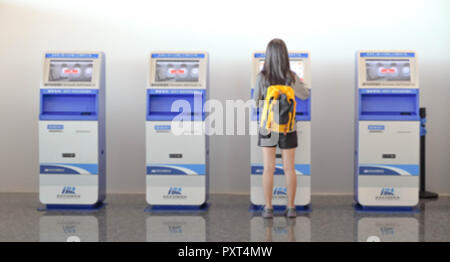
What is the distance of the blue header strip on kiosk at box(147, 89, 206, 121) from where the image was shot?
553 centimetres

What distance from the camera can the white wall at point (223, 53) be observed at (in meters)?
6.47

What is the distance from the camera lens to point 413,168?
5.57m

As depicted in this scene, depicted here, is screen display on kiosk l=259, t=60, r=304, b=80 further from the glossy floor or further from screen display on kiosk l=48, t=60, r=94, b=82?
screen display on kiosk l=48, t=60, r=94, b=82

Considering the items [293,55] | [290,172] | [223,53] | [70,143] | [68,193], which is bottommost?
[68,193]

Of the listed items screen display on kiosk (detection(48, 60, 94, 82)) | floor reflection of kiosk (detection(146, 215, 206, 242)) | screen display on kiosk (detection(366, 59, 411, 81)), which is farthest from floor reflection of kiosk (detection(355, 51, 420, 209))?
screen display on kiosk (detection(48, 60, 94, 82))

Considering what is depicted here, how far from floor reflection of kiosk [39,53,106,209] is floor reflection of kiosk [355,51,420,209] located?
2.70 meters

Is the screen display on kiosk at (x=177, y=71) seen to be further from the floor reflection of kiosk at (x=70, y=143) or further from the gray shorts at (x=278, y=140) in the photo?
the gray shorts at (x=278, y=140)

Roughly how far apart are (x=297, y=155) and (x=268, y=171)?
0.50 metres

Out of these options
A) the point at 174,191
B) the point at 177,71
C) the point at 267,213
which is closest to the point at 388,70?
the point at 267,213

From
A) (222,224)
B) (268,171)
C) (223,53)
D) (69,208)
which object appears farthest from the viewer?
(223,53)

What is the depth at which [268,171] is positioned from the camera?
525 centimetres

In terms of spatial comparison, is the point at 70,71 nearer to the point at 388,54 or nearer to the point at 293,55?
the point at 293,55

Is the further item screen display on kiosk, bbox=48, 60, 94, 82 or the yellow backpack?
screen display on kiosk, bbox=48, 60, 94, 82

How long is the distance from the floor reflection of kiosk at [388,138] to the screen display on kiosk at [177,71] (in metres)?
1.66
